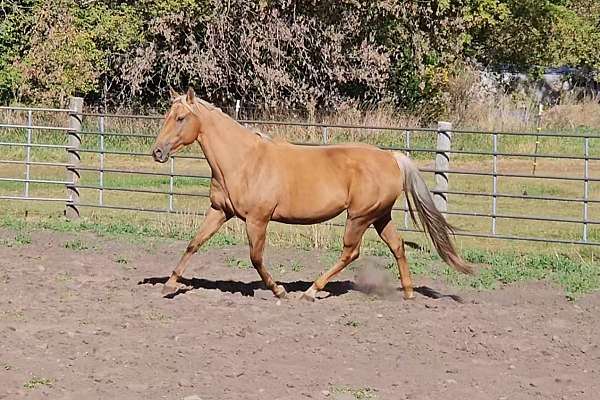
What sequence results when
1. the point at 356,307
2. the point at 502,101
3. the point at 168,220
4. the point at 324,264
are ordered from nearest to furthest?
the point at 356,307 → the point at 324,264 → the point at 168,220 → the point at 502,101

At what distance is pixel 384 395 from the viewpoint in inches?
230

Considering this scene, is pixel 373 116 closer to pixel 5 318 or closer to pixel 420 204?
pixel 420 204

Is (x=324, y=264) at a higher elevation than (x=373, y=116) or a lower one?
lower

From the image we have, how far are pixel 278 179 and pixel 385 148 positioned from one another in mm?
7325

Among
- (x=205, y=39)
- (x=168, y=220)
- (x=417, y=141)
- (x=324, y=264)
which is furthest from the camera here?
(x=205, y=39)

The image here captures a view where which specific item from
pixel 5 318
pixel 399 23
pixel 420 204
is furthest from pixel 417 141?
pixel 5 318

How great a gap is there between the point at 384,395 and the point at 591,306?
3407mm

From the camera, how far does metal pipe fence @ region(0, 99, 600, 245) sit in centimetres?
1194

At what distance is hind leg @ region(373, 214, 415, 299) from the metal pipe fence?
95.3 inches

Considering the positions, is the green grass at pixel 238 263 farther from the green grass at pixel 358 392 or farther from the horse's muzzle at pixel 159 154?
the green grass at pixel 358 392

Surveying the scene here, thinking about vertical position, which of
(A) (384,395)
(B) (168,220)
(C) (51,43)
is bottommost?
(A) (384,395)

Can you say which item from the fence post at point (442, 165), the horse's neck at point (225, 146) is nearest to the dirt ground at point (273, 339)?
the horse's neck at point (225, 146)

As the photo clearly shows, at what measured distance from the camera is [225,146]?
8.54m

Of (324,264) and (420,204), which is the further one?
(324,264)
